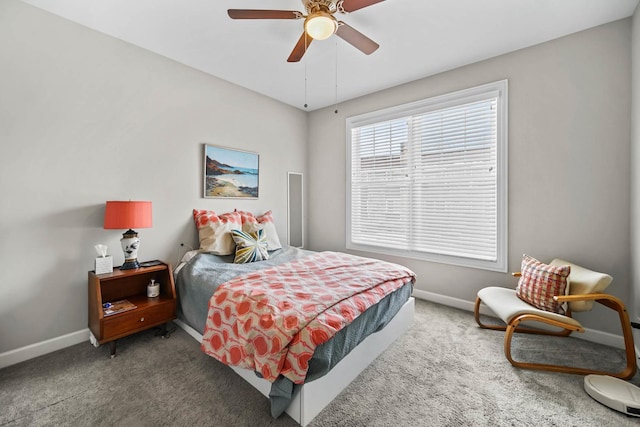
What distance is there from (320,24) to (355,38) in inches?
16.2

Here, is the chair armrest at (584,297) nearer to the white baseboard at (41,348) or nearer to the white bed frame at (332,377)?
the white bed frame at (332,377)

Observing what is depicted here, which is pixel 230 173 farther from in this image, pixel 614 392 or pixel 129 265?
pixel 614 392

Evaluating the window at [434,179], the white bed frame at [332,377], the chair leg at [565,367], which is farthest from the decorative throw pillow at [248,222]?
the chair leg at [565,367]

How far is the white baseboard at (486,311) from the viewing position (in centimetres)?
223

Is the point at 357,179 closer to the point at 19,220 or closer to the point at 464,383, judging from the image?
the point at 464,383

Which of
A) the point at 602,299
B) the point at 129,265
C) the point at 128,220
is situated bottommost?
the point at 602,299

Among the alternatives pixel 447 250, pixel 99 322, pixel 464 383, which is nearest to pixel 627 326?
pixel 464 383

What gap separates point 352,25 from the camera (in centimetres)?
229

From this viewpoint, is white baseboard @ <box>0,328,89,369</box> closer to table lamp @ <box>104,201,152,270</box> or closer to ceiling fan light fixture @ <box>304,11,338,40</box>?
table lamp @ <box>104,201,152,270</box>

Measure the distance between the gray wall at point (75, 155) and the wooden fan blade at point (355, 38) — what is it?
196cm

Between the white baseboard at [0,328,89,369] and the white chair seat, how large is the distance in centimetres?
360

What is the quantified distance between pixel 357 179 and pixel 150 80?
2.80m

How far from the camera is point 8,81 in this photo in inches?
77.9

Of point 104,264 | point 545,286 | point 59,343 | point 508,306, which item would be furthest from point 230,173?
point 545,286
